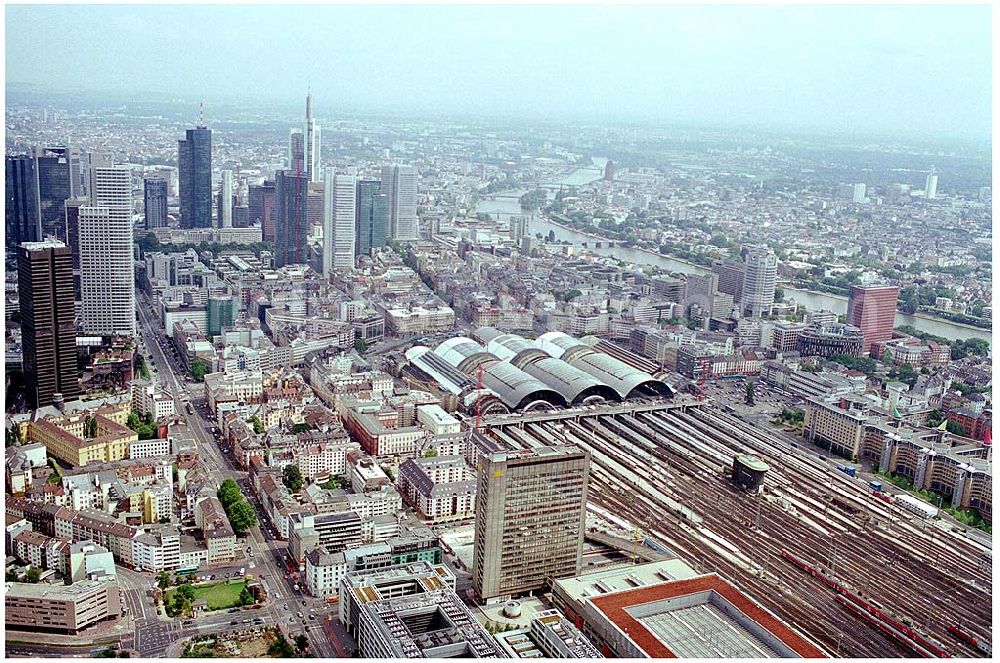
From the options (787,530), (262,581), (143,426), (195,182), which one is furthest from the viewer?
(195,182)

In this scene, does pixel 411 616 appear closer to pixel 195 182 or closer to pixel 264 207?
pixel 264 207

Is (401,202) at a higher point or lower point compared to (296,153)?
lower

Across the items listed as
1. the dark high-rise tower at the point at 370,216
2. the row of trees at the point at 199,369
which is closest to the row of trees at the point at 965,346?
the dark high-rise tower at the point at 370,216

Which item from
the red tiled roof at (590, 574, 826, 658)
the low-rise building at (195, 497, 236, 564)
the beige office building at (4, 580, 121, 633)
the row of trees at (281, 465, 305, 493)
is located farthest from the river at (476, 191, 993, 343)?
the beige office building at (4, 580, 121, 633)

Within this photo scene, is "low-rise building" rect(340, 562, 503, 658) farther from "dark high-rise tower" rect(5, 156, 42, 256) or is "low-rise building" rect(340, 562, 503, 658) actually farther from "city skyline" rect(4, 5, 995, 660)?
"dark high-rise tower" rect(5, 156, 42, 256)

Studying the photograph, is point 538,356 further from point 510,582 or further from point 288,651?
point 288,651

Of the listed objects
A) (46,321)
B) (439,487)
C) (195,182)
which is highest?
(195,182)

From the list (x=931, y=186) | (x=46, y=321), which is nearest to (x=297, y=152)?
(x=46, y=321)
